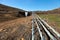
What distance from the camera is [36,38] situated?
948cm

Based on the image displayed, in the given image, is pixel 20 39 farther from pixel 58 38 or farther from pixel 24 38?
pixel 58 38

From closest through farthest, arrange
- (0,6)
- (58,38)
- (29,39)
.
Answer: (58,38), (29,39), (0,6)

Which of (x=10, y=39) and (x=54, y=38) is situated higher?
(x=54, y=38)

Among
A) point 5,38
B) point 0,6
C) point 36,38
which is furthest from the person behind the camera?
point 0,6

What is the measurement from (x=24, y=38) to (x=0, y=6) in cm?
5790

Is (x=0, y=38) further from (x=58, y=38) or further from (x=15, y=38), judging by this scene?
(x=58, y=38)

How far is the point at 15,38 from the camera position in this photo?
11.0m

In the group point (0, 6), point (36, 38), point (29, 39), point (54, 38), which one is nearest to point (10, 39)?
point (29, 39)

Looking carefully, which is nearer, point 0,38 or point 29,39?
point 29,39

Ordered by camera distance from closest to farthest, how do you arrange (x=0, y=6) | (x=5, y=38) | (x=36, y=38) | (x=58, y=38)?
(x=58, y=38), (x=36, y=38), (x=5, y=38), (x=0, y=6)

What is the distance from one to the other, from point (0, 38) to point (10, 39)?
2.14ft

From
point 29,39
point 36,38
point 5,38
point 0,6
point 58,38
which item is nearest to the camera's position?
→ point 58,38

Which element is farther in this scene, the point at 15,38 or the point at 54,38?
the point at 15,38

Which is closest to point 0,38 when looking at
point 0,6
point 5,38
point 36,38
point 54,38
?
point 5,38
